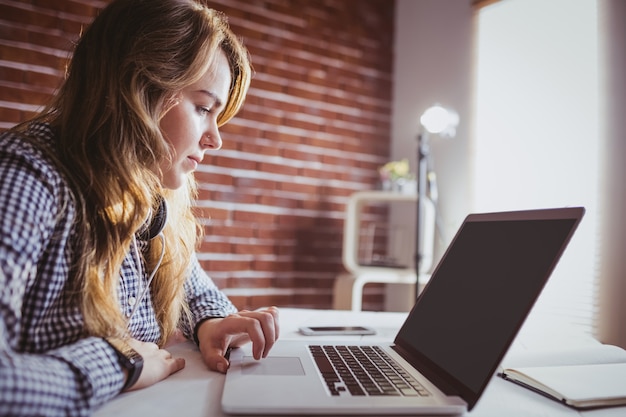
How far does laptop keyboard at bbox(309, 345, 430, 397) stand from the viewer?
0.68 m

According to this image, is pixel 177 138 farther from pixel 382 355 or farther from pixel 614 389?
pixel 614 389

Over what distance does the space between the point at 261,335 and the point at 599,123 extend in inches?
79.6

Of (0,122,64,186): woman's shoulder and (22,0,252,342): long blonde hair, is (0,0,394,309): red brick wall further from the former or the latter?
(0,122,64,186): woman's shoulder

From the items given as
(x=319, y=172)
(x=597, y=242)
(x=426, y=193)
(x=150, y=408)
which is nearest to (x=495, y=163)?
(x=426, y=193)

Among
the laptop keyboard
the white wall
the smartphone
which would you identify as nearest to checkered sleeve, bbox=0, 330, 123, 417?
the laptop keyboard

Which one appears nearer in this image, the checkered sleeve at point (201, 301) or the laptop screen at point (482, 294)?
the laptop screen at point (482, 294)

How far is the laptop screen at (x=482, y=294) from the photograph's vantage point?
67 cm

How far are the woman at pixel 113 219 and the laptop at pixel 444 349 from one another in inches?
4.5

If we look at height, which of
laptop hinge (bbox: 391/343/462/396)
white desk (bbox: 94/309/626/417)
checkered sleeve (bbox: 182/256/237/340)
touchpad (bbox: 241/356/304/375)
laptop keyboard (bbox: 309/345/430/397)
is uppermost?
checkered sleeve (bbox: 182/256/237/340)

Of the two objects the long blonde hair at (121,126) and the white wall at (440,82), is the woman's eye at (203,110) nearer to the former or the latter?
the long blonde hair at (121,126)

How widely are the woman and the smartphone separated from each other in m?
0.18

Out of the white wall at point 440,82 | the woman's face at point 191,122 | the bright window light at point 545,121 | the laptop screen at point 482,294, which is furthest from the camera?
the white wall at point 440,82

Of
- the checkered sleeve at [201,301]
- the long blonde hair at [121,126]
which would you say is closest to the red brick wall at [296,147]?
the checkered sleeve at [201,301]

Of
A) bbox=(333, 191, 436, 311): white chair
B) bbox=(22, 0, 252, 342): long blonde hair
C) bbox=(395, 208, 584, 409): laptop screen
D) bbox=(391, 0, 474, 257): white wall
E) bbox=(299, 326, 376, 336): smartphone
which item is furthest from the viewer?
bbox=(391, 0, 474, 257): white wall
